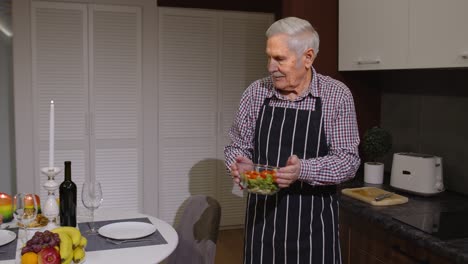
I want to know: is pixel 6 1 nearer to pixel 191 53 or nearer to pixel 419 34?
pixel 191 53

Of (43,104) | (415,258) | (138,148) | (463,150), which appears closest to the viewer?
(415,258)

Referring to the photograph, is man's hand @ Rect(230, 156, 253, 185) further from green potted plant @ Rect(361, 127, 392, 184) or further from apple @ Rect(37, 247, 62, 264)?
green potted plant @ Rect(361, 127, 392, 184)

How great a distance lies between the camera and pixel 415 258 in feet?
6.43

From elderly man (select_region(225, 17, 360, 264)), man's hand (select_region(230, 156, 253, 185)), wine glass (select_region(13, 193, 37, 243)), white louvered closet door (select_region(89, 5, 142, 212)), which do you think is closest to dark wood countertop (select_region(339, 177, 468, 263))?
elderly man (select_region(225, 17, 360, 264))

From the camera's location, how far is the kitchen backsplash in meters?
2.49

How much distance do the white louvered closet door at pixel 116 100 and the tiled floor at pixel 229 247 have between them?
2.83 ft

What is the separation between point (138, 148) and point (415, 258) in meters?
2.65

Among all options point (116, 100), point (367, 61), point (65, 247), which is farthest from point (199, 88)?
point (65, 247)

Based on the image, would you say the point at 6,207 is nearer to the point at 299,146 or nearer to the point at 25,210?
the point at 25,210

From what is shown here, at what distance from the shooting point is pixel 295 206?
1803mm

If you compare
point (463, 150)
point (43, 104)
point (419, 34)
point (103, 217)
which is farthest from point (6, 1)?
point (463, 150)

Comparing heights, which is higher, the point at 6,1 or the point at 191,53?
the point at 6,1

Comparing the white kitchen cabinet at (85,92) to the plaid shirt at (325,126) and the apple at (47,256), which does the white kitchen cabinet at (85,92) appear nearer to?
the plaid shirt at (325,126)

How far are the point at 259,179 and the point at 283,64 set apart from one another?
0.41m
